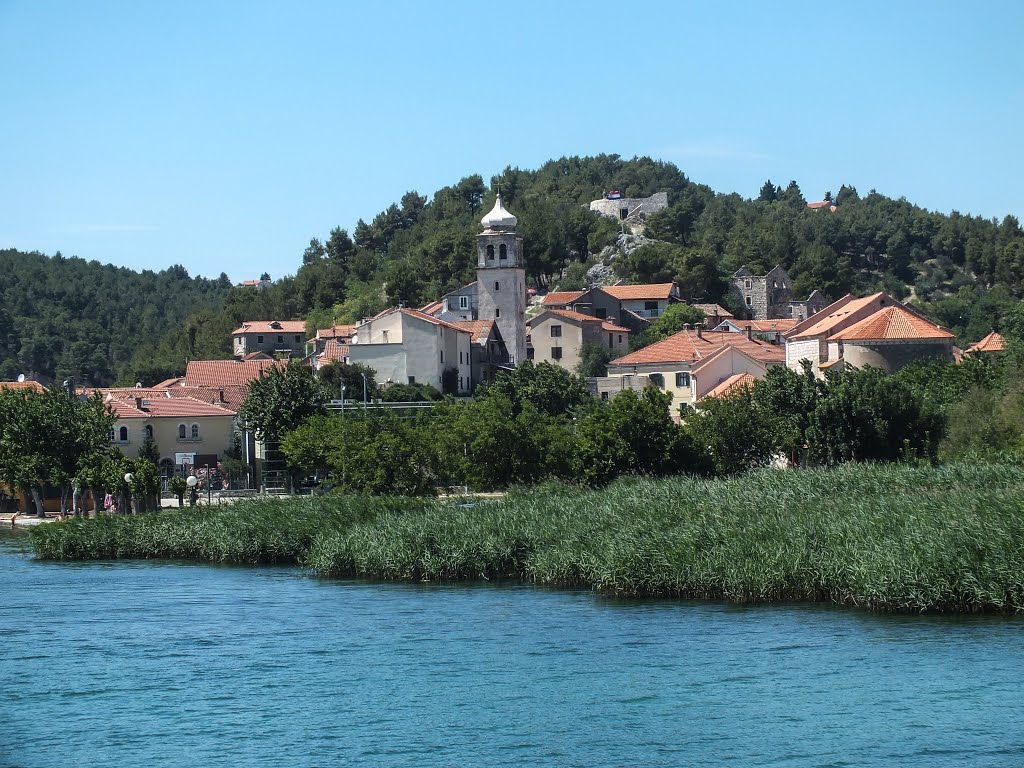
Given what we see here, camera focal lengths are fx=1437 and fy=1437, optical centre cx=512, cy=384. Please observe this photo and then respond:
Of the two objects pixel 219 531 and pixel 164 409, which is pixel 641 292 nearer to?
pixel 164 409

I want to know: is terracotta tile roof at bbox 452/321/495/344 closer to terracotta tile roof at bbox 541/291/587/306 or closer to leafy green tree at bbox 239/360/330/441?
terracotta tile roof at bbox 541/291/587/306

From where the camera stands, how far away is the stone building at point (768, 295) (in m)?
129

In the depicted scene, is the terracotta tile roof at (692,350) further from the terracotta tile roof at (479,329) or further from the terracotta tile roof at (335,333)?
the terracotta tile roof at (335,333)

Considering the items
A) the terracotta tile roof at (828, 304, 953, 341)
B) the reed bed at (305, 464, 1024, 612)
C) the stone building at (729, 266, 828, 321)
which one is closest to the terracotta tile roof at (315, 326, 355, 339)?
the stone building at (729, 266, 828, 321)

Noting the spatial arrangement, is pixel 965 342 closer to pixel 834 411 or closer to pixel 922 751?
pixel 834 411

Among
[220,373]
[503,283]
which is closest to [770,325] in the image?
[503,283]

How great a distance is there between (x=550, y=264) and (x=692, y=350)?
171 ft

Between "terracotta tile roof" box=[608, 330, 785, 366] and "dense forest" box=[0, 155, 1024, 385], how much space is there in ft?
119

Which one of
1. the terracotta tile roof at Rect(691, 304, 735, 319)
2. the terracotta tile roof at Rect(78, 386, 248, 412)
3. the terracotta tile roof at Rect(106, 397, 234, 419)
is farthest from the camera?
the terracotta tile roof at Rect(691, 304, 735, 319)

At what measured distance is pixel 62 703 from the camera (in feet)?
72.3

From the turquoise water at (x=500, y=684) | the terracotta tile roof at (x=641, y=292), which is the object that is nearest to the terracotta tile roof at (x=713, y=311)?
the terracotta tile roof at (x=641, y=292)

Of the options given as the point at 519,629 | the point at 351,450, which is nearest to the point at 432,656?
the point at 519,629

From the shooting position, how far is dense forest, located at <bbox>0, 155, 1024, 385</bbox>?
12900 cm

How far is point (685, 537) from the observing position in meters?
30.1
